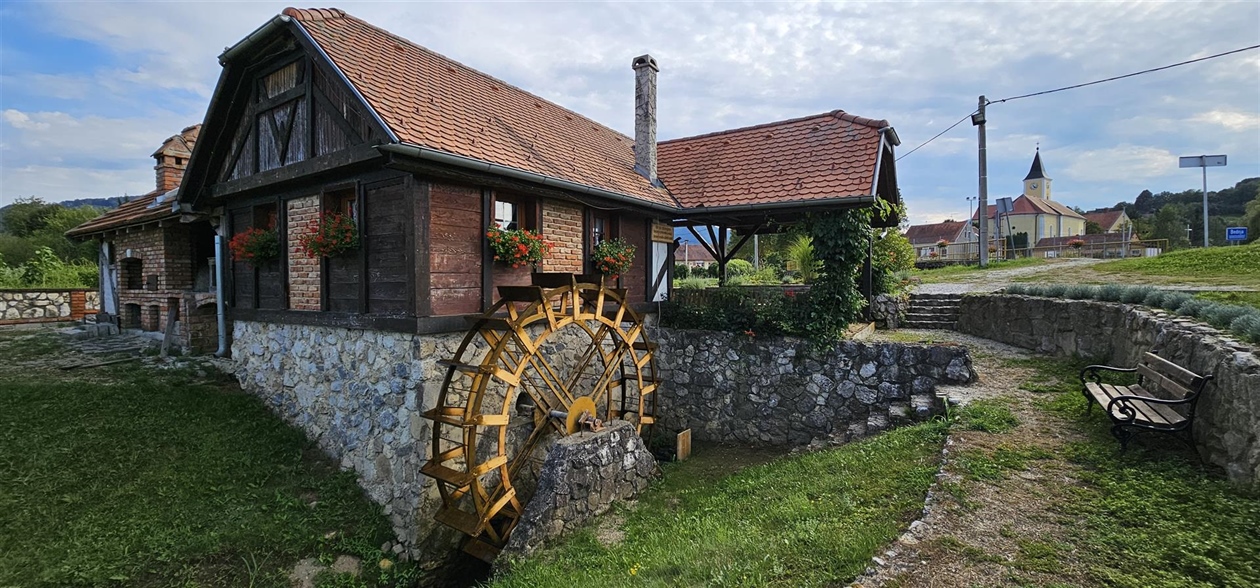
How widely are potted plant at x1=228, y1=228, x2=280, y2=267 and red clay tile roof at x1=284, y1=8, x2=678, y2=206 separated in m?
2.68

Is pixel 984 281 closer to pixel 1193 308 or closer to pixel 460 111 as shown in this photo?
pixel 1193 308

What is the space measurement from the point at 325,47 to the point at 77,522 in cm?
531

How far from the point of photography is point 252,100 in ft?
24.6

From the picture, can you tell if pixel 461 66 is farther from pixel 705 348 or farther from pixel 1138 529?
pixel 1138 529

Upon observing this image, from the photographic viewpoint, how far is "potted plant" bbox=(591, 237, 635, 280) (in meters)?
8.03

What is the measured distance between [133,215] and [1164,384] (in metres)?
15.3

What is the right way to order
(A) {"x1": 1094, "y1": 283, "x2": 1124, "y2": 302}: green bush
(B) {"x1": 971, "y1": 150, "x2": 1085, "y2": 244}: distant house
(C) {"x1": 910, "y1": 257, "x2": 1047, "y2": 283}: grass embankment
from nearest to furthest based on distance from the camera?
(A) {"x1": 1094, "y1": 283, "x2": 1124, "y2": 302}: green bush < (C) {"x1": 910, "y1": 257, "x2": 1047, "y2": 283}: grass embankment < (B) {"x1": 971, "y1": 150, "x2": 1085, "y2": 244}: distant house

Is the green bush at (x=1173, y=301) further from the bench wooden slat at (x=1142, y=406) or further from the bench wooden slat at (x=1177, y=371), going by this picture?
the bench wooden slat at (x=1142, y=406)

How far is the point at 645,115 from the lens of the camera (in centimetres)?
1000

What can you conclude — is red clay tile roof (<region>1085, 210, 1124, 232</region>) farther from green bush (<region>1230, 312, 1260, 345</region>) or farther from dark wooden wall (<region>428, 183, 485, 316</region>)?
dark wooden wall (<region>428, 183, 485, 316</region>)

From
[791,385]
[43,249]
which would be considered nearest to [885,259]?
[791,385]

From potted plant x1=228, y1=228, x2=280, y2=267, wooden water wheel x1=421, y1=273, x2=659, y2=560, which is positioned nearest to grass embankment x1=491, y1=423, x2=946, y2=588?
wooden water wheel x1=421, y1=273, x2=659, y2=560

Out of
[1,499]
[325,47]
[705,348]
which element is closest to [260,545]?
[1,499]

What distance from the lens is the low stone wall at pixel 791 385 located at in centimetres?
735
